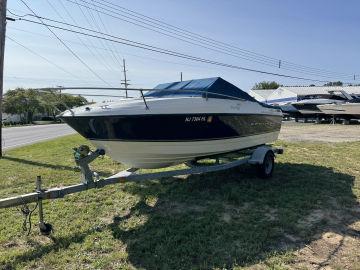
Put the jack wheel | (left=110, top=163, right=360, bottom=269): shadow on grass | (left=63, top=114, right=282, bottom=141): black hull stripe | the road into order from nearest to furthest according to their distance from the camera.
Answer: (left=110, top=163, right=360, bottom=269): shadow on grass → the jack wheel → (left=63, top=114, right=282, bottom=141): black hull stripe → the road

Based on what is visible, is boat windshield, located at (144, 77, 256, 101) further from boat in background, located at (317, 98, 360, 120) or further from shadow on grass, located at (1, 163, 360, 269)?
boat in background, located at (317, 98, 360, 120)

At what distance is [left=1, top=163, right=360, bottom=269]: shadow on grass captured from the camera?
14.6ft

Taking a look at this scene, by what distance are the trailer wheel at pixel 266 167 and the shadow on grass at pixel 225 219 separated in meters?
0.15

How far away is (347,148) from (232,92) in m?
6.65

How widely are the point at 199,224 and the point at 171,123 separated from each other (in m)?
1.71

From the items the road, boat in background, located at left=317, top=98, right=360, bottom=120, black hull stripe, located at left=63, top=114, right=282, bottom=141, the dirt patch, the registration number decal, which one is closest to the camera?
black hull stripe, located at left=63, top=114, right=282, bottom=141

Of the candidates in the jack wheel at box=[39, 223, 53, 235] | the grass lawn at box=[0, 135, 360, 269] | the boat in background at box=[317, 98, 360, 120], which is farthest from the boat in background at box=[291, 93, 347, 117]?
the jack wheel at box=[39, 223, 53, 235]

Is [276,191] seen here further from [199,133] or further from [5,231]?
[5,231]

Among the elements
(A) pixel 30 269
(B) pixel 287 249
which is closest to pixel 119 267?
(A) pixel 30 269

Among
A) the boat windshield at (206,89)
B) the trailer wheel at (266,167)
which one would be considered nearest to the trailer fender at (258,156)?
the trailer wheel at (266,167)

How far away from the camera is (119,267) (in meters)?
4.19

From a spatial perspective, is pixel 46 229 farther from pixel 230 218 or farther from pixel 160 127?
pixel 230 218

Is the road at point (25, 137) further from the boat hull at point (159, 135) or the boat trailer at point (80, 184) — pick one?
the boat trailer at point (80, 184)

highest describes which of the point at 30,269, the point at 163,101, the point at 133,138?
the point at 163,101
